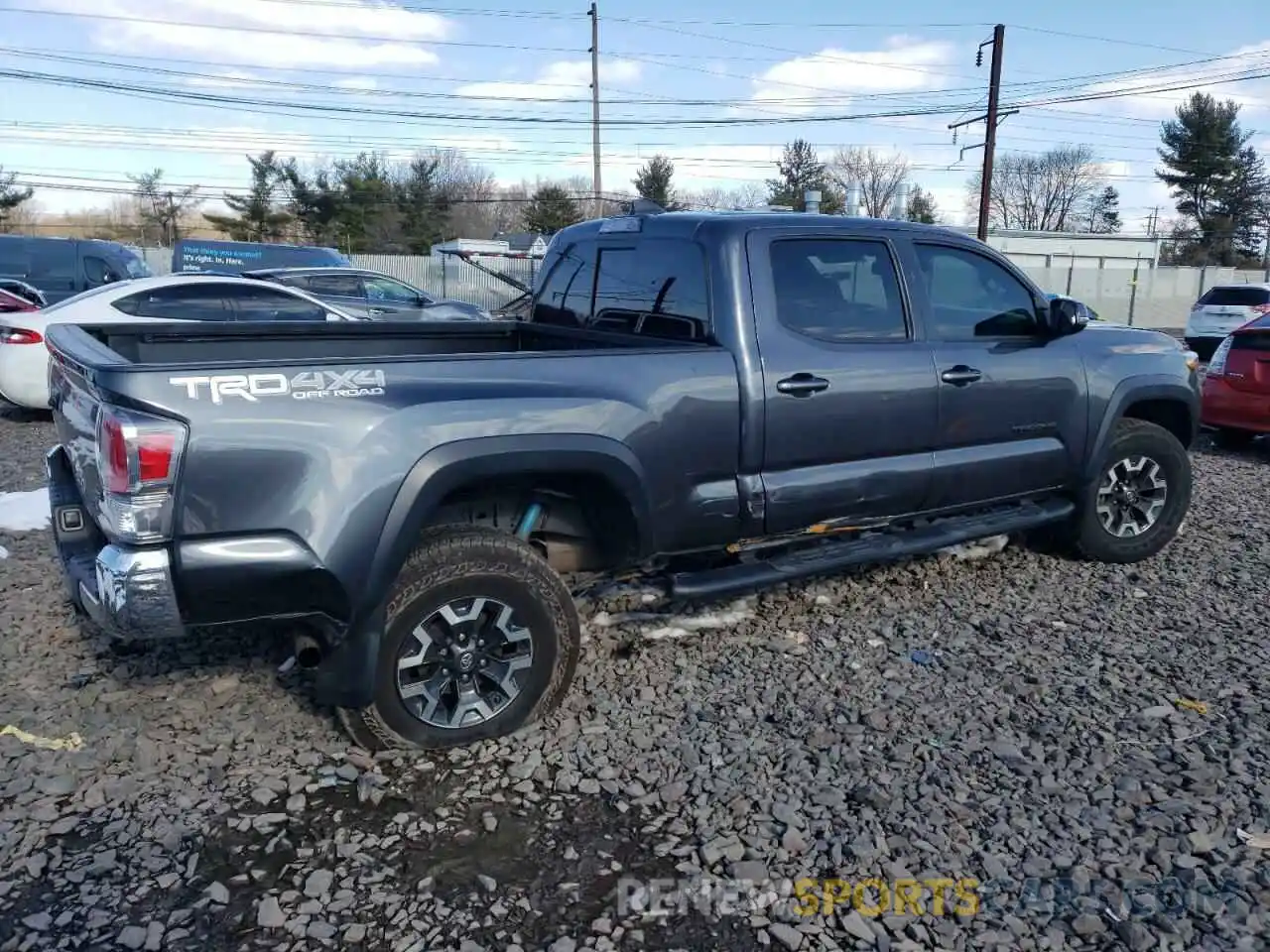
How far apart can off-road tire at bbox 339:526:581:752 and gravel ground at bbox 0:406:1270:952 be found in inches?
4.1

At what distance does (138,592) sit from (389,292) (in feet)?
44.6

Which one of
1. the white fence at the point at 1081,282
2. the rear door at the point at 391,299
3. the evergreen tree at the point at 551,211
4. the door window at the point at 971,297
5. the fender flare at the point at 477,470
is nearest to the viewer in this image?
the fender flare at the point at 477,470

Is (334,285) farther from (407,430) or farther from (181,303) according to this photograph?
(407,430)

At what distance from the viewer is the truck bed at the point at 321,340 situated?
157 inches

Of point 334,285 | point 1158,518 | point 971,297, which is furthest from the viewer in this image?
point 334,285

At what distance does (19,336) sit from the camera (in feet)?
29.2

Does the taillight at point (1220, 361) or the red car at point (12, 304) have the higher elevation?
the red car at point (12, 304)

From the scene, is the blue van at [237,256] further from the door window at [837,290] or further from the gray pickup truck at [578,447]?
the door window at [837,290]

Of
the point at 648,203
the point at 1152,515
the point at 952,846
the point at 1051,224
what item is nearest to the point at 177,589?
the point at 952,846

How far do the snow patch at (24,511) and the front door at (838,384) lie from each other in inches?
177

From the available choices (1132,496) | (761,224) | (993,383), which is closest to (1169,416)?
(1132,496)

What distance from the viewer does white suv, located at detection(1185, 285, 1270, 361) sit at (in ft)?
61.4

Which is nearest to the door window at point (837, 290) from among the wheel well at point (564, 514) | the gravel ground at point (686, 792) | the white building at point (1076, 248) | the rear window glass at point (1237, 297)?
the wheel well at point (564, 514)

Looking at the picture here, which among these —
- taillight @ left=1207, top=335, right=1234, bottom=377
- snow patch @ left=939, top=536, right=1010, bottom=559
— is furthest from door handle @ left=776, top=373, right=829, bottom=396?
taillight @ left=1207, top=335, right=1234, bottom=377
